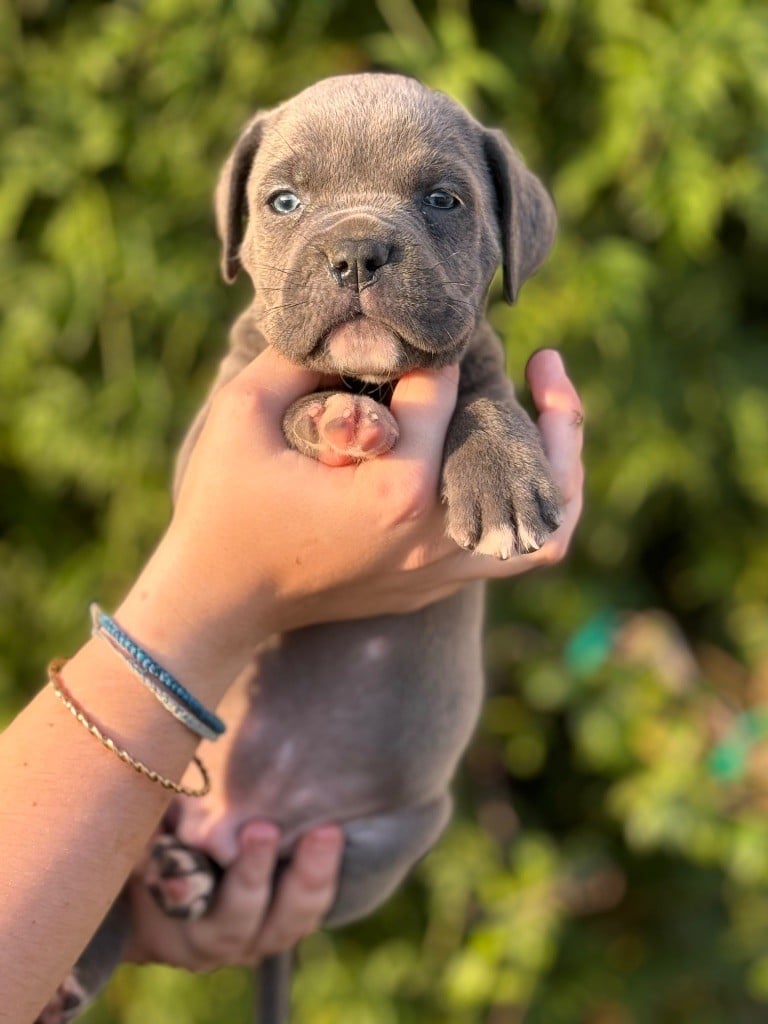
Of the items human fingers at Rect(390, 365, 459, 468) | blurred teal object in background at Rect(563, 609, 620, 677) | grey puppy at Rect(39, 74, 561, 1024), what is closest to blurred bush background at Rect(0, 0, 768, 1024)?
blurred teal object in background at Rect(563, 609, 620, 677)

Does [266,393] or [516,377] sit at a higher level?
[266,393]

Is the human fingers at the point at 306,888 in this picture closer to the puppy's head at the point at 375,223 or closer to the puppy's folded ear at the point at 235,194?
the puppy's head at the point at 375,223

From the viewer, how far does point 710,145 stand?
344 centimetres

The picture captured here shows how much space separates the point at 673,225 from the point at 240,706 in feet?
6.74

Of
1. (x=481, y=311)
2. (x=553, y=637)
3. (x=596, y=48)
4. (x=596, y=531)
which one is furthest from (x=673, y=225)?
(x=481, y=311)

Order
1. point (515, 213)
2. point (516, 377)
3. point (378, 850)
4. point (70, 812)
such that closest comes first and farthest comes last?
point (70, 812) < point (515, 213) < point (378, 850) < point (516, 377)

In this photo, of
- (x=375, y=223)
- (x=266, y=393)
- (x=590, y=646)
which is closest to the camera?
(x=375, y=223)

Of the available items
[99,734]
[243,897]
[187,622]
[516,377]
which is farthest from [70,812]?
[516,377]

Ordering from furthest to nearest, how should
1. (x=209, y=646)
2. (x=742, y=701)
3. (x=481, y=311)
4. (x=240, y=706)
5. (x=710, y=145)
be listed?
(x=742, y=701), (x=710, y=145), (x=240, y=706), (x=481, y=311), (x=209, y=646)

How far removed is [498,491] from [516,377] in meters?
1.59

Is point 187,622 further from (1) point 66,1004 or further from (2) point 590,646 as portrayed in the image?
(2) point 590,646

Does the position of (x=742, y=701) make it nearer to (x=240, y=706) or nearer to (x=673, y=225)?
(x=673, y=225)

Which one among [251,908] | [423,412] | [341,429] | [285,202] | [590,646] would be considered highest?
[285,202]

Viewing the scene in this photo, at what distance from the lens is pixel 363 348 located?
1.93m
